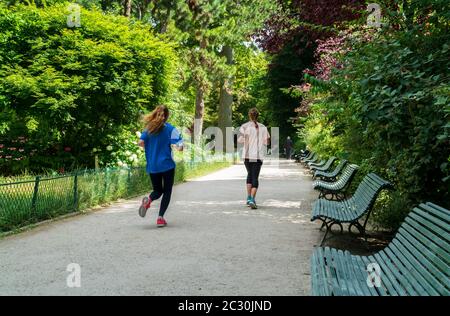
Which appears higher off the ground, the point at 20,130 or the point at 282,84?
the point at 282,84

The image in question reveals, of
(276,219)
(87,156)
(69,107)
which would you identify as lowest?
(276,219)

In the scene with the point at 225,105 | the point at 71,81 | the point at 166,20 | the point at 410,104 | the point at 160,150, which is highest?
the point at 166,20

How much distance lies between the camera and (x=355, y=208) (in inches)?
259

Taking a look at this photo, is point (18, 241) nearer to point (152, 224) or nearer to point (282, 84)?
point (152, 224)

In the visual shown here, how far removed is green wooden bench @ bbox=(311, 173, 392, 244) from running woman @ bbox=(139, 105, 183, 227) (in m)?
2.44

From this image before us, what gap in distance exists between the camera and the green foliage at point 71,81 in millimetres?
11469

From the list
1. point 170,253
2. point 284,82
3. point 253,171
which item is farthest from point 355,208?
point 284,82

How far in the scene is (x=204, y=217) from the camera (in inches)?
343

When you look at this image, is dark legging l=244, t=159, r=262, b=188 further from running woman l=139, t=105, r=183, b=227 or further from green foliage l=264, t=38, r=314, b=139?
green foliage l=264, t=38, r=314, b=139

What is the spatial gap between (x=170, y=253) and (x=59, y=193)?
3701 mm

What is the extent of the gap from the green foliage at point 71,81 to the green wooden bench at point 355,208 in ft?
23.0

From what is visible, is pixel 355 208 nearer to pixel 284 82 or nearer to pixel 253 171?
pixel 253 171

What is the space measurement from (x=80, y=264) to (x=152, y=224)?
269cm
